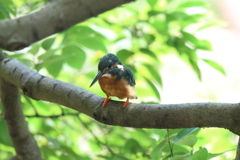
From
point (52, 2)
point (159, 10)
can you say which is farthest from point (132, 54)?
point (52, 2)

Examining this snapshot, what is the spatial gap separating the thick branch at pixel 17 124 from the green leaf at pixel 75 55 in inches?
8.0

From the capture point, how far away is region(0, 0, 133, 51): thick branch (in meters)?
0.76

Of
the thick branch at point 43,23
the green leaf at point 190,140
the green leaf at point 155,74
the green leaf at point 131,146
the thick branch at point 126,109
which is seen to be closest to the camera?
the thick branch at point 126,109

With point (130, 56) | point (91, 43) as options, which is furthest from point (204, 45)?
point (91, 43)

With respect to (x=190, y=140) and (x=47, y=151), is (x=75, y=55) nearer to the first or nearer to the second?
(x=47, y=151)

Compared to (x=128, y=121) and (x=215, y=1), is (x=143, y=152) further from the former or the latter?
(x=215, y=1)

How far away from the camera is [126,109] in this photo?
55cm

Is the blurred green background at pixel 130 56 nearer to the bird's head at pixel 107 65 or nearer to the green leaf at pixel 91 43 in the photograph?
the green leaf at pixel 91 43

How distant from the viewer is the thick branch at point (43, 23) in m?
0.76

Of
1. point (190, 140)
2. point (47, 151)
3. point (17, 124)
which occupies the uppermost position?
point (190, 140)

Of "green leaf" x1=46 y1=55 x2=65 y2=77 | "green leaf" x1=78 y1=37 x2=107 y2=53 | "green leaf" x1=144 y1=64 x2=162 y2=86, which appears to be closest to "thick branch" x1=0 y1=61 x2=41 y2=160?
"green leaf" x1=46 y1=55 x2=65 y2=77

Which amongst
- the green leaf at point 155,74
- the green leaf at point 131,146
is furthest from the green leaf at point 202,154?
the green leaf at point 155,74

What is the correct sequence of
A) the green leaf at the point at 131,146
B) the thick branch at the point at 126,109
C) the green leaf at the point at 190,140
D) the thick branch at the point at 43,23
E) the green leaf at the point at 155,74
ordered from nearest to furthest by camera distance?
the thick branch at the point at 126,109
the green leaf at the point at 190,140
the thick branch at the point at 43,23
the green leaf at the point at 131,146
the green leaf at the point at 155,74

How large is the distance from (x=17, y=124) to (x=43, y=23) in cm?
30
